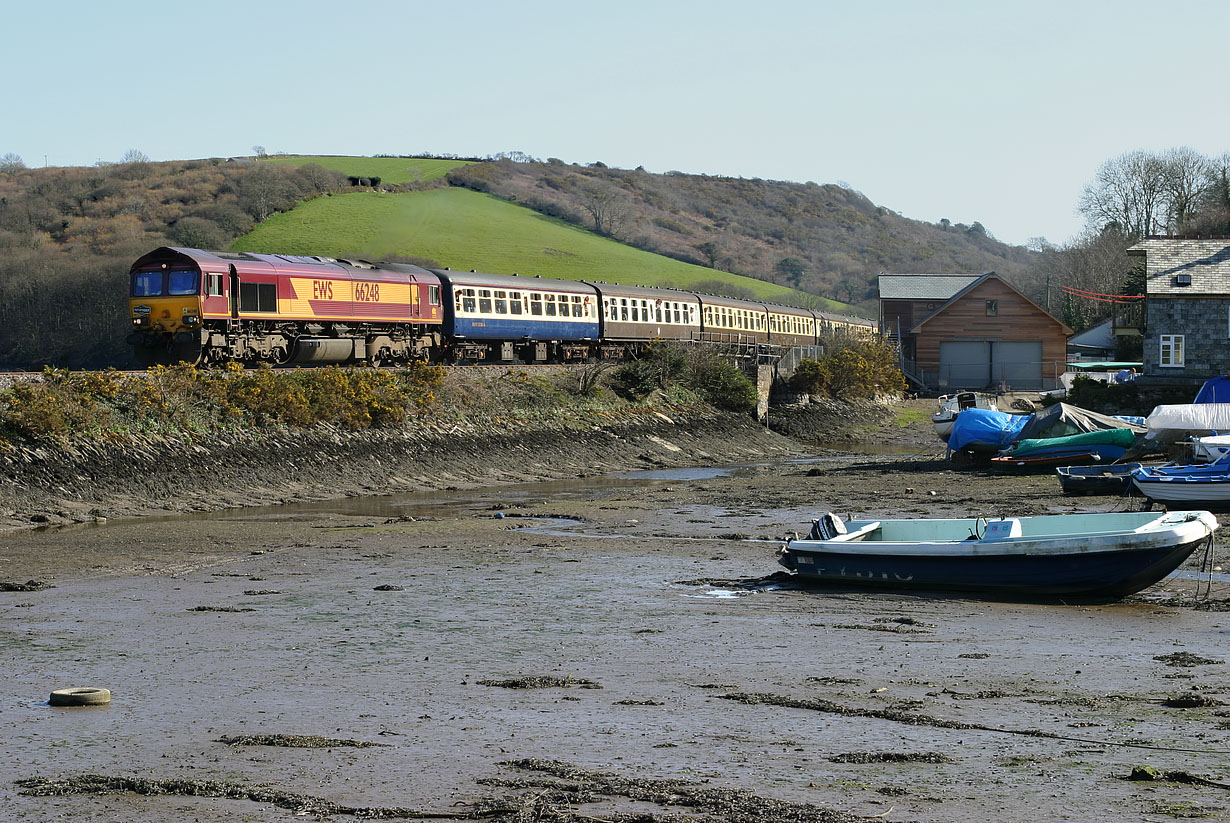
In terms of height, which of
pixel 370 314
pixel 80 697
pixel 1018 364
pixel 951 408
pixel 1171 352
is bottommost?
pixel 80 697

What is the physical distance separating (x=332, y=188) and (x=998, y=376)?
6851 cm

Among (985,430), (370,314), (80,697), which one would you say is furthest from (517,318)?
(80,697)

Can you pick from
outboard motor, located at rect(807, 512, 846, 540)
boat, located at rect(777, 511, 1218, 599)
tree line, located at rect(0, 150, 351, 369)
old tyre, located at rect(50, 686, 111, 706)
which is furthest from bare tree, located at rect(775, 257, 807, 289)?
old tyre, located at rect(50, 686, 111, 706)

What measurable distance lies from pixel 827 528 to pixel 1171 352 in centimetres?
3457

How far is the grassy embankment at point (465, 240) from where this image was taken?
312 feet

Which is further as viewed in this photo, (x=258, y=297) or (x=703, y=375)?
(x=703, y=375)

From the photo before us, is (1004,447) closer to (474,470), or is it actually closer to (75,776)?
(474,470)

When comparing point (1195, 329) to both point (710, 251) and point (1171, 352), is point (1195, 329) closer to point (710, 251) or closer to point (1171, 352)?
point (1171, 352)

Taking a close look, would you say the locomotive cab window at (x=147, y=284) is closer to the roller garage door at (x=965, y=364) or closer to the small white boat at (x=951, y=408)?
the small white boat at (x=951, y=408)

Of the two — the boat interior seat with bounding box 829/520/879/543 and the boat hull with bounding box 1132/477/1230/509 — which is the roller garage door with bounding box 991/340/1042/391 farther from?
the boat interior seat with bounding box 829/520/879/543

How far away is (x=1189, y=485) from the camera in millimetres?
24438

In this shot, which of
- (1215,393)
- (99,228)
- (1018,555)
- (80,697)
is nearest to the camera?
(80,697)

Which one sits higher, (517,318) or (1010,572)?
(517,318)

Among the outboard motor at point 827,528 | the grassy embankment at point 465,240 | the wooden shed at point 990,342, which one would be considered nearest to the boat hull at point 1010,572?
the outboard motor at point 827,528
